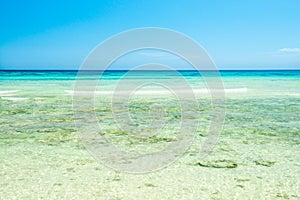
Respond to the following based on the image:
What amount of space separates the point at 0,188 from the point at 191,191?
194cm

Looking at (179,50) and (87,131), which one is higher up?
(179,50)

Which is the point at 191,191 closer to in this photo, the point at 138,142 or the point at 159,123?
the point at 138,142

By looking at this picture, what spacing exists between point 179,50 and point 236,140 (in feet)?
7.75

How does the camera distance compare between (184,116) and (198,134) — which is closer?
(198,134)

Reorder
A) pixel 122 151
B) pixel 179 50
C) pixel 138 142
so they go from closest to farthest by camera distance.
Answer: pixel 122 151
pixel 138 142
pixel 179 50

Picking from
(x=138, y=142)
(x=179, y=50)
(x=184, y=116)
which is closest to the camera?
(x=138, y=142)

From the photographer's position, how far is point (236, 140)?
5062 mm

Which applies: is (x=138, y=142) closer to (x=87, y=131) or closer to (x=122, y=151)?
(x=122, y=151)

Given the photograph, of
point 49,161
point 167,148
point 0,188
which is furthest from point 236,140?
point 0,188

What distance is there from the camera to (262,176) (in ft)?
11.4

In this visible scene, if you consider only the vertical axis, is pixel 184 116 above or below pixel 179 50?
below

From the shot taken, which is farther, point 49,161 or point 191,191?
point 49,161

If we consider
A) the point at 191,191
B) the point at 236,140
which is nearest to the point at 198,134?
the point at 236,140

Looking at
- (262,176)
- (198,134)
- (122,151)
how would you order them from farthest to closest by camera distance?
1. (198,134)
2. (122,151)
3. (262,176)
